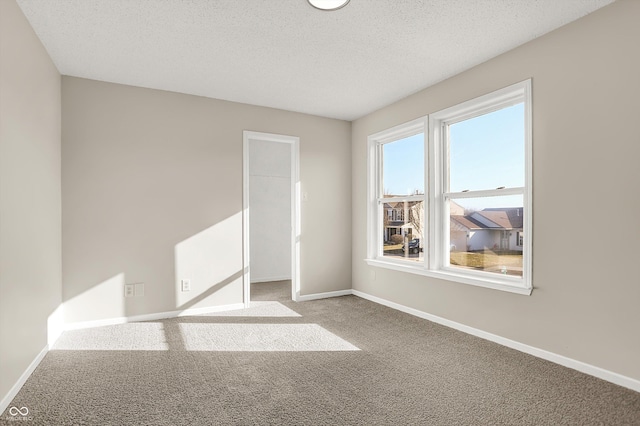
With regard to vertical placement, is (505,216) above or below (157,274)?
above

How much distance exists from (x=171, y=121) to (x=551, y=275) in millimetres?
3916

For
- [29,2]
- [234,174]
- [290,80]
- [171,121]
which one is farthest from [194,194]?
[29,2]

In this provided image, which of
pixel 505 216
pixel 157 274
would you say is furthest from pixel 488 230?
pixel 157 274

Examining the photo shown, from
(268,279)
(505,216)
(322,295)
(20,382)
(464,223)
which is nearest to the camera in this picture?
(20,382)

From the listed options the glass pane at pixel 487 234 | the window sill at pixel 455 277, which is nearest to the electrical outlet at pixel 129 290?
the window sill at pixel 455 277

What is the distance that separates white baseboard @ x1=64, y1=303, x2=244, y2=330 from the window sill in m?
1.84

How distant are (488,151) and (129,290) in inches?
151

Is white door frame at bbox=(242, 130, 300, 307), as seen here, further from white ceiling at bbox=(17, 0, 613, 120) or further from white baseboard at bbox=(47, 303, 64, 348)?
white baseboard at bbox=(47, 303, 64, 348)

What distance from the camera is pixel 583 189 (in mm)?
2486

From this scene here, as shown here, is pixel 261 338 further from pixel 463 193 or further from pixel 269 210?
pixel 269 210

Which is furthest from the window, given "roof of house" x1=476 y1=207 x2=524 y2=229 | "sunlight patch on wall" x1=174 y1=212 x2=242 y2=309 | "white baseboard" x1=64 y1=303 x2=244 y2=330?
"white baseboard" x1=64 y1=303 x2=244 y2=330

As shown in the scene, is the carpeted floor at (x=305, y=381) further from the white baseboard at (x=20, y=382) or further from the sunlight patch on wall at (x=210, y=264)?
the sunlight patch on wall at (x=210, y=264)

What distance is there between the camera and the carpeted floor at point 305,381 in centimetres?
195

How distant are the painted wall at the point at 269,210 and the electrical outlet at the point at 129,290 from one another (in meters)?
2.50
